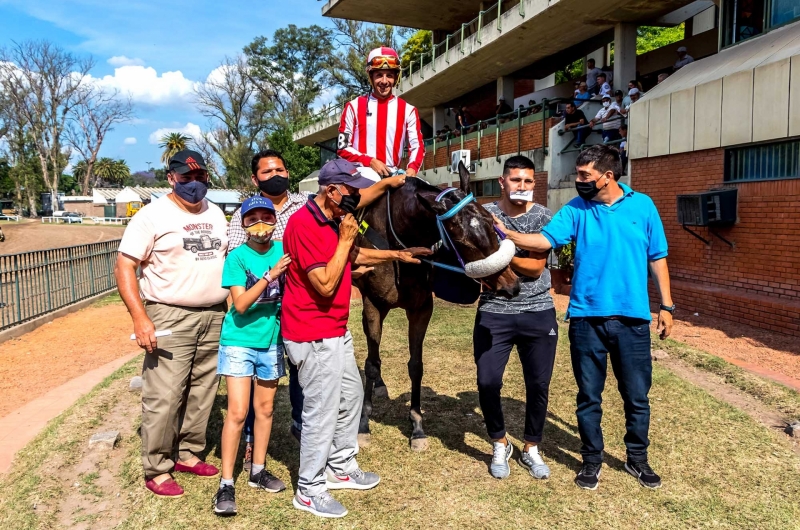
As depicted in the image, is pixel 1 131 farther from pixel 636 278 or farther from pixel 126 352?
pixel 636 278

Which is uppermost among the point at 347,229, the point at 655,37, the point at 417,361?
the point at 655,37

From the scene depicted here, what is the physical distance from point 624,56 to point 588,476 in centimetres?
1464

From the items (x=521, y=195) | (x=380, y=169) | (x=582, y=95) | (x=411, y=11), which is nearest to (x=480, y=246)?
(x=521, y=195)

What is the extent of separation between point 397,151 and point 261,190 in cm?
138

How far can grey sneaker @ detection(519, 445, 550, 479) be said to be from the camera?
3971 mm

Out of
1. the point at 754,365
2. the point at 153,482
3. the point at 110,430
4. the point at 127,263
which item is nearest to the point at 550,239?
the point at 127,263

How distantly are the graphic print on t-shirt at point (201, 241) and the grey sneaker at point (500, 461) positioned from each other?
2.43m

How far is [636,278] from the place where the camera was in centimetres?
375

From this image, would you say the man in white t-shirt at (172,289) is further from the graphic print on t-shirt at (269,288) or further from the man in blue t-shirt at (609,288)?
the man in blue t-shirt at (609,288)

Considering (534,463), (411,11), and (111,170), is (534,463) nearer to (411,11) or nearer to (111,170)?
(411,11)

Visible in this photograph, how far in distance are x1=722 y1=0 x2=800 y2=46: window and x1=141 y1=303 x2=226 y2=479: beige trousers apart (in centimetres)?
1053

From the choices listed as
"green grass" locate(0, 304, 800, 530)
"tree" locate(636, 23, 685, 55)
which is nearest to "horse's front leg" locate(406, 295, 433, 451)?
"green grass" locate(0, 304, 800, 530)

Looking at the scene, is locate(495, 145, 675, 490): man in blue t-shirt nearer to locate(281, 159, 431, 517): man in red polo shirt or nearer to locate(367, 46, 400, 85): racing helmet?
locate(281, 159, 431, 517): man in red polo shirt

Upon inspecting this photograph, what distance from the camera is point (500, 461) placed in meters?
4.02
